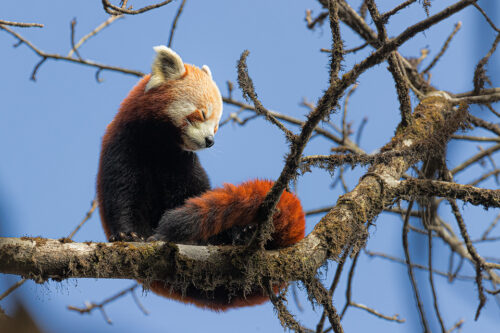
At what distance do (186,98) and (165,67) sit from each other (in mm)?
267

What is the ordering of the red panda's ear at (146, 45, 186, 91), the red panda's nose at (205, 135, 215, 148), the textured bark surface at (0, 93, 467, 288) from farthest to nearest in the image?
the red panda's ear at (146, 45, 186, 91), the red panda's nose at (205, 135, 215, 148), the textured bark surface at (0, 93, 467, 288)

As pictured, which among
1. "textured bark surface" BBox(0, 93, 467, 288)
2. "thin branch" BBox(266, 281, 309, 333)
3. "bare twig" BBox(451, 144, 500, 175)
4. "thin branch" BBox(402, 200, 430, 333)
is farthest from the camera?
"bare twig" BBox(451, 144, 500, 175)

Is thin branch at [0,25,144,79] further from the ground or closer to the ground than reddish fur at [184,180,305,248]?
further from the ground

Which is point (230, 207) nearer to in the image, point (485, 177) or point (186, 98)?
point (186, 98)

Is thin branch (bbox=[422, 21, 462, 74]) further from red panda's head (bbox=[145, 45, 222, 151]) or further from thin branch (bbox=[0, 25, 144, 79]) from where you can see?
thin branch (bbox=[0, 25, 144, 79])

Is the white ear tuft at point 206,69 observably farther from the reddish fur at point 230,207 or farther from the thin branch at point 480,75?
the thin branch at point 480,75

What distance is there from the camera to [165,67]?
9.35 feet

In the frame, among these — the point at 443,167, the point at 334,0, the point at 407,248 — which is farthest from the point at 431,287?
the point at 334,0

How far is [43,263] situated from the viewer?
58.8 inches

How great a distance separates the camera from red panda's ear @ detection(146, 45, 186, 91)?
279cm

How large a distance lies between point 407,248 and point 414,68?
1444mm

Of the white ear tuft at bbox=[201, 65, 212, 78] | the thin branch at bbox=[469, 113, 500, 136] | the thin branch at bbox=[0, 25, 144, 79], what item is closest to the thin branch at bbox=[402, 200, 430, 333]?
the thin branch at bbox=[469, 113, 500, 136]

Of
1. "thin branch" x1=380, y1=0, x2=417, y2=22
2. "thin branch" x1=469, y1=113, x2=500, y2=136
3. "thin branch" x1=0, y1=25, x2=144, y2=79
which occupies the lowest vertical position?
"thin branch" x1=380, y1=0, x2=417, y2=22

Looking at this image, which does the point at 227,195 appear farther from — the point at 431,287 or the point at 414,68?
the point at 414,68
